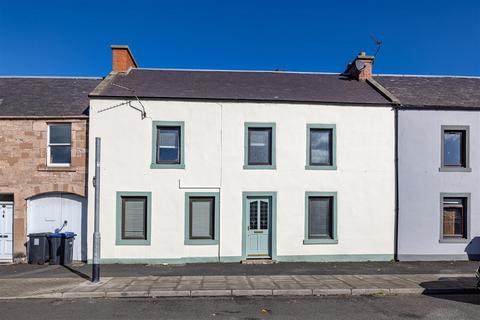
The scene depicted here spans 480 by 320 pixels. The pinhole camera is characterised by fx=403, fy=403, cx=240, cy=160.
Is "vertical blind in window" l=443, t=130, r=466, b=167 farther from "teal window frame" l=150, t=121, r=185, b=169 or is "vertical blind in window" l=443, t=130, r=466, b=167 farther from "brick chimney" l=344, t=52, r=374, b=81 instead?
A: "teal window frame" l=150, t=121, r=185, b=169

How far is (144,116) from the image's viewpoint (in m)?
14.7

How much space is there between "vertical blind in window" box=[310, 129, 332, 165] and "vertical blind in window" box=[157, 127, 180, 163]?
5.12m

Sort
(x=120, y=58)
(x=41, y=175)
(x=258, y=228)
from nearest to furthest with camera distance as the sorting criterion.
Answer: (x=41, y=175) < (x=258, y=228) < (x=120, y=58)

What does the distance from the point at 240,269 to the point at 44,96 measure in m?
10.7

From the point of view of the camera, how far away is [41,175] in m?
14.9

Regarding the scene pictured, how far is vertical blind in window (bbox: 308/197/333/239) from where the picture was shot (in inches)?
601

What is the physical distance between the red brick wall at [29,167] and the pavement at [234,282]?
2.43 meters

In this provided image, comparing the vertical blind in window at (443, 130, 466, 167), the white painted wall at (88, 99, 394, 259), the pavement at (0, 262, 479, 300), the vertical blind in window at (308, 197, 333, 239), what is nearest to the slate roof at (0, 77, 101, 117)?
the white painted wall at (88, 99, 394, 259)

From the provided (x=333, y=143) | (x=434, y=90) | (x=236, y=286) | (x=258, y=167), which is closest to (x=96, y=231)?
(x=236, y=286)

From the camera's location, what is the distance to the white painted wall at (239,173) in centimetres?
1459

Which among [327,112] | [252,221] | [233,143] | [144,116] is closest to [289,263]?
[252,221]

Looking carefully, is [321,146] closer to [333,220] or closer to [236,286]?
[333,220]

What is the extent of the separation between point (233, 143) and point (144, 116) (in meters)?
3.40

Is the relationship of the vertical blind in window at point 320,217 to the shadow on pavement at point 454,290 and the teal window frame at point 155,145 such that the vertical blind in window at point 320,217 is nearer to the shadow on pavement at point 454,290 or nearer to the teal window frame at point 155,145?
the shadow on pavement at point 454,290
